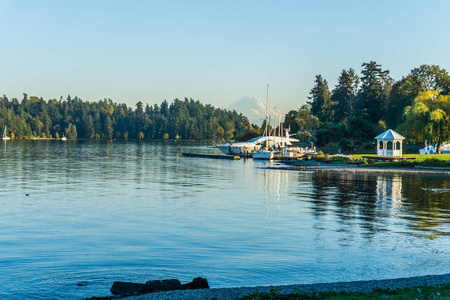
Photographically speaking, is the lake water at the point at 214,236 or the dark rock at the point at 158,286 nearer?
the dark rock at the point at 158,286

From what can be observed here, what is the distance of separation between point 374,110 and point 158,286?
120 m

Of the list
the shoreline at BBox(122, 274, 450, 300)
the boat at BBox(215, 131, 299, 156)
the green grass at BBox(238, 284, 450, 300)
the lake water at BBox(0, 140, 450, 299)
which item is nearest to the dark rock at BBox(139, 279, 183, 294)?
the shoreline at BBox(122, 274, 450, 300)

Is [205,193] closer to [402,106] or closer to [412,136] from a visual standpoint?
[412,136]

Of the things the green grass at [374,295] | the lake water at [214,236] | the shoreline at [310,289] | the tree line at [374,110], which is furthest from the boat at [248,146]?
the green grass at [374,295]

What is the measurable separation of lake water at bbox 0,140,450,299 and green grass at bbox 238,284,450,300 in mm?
3195

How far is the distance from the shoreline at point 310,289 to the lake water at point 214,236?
1713mm

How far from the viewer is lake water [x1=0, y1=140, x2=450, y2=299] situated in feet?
53.2

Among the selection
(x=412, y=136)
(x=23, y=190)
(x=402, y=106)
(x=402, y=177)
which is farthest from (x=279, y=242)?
(x=402, y=106)

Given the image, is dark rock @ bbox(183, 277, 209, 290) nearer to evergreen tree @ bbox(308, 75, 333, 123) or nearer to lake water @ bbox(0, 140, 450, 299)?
lake water @ bbox(0, 140, 450, 299)

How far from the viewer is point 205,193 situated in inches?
1603

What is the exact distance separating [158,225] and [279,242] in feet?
23.2

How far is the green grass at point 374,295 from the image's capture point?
1163cm

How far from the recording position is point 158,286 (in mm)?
13141

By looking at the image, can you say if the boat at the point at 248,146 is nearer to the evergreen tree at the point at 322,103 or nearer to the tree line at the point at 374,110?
the tree line at the point at 374,110
